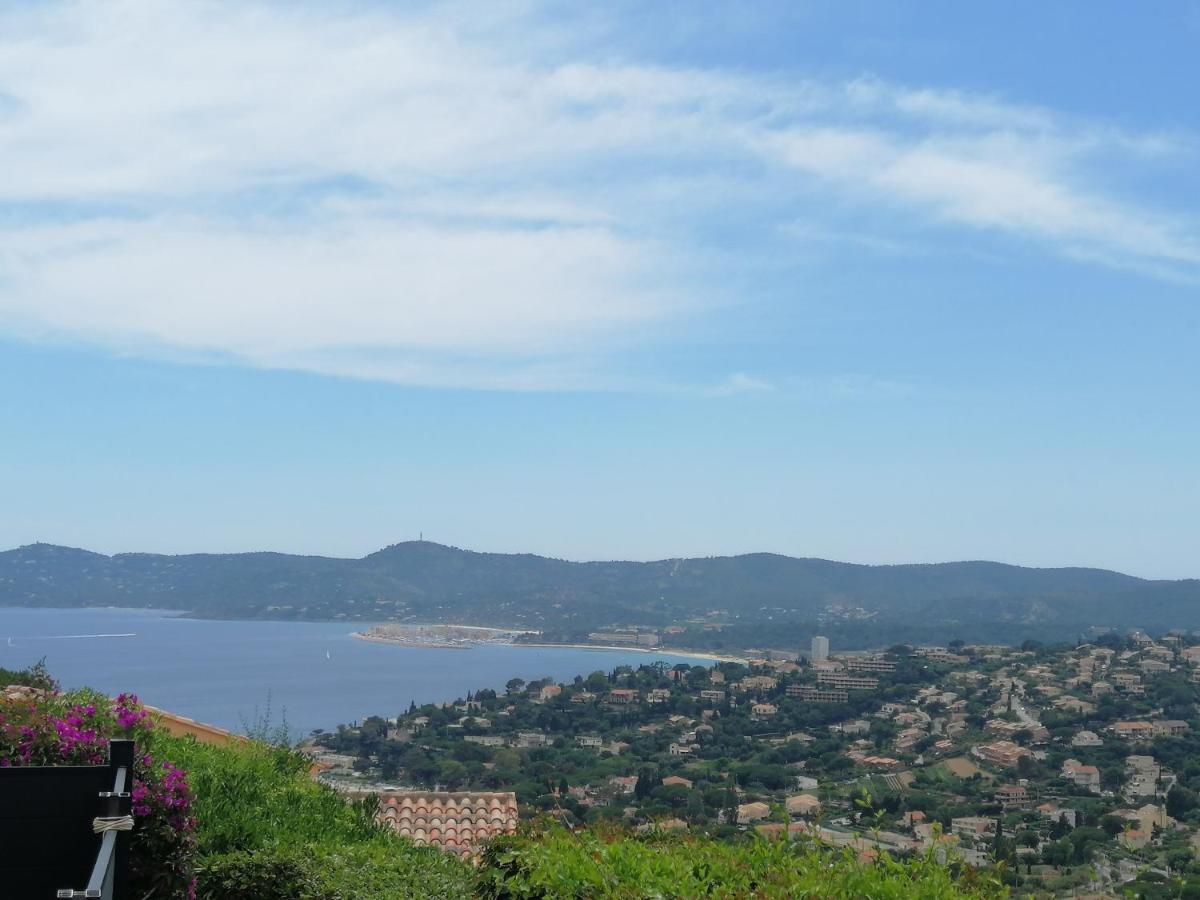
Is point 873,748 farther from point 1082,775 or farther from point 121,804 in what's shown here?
point 121,804

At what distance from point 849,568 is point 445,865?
9213 centimetres

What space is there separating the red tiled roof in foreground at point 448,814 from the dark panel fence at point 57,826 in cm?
544

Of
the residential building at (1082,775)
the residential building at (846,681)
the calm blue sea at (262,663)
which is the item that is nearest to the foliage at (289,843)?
the residential building at (1082,775)

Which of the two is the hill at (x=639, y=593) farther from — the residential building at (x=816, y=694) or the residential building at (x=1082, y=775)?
the residential building at (x=1082, y=775)

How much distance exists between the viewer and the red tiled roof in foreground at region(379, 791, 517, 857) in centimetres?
981

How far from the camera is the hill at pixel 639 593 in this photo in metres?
70.4

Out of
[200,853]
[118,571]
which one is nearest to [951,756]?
[200,853]

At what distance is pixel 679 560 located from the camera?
94688 millimetres

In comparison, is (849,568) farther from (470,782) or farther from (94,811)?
(94,811)

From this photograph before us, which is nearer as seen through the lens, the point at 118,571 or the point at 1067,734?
the point at 1067,734

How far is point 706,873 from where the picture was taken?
385 cm

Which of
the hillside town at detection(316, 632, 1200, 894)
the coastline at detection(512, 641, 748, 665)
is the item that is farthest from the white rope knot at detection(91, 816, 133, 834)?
the coastline at detection(512, 641, 748, 665)

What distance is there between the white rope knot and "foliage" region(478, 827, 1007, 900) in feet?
4.56

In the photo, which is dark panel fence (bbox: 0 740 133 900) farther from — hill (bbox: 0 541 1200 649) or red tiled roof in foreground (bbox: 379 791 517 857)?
hill (bbox: 0 541 1200 649)
